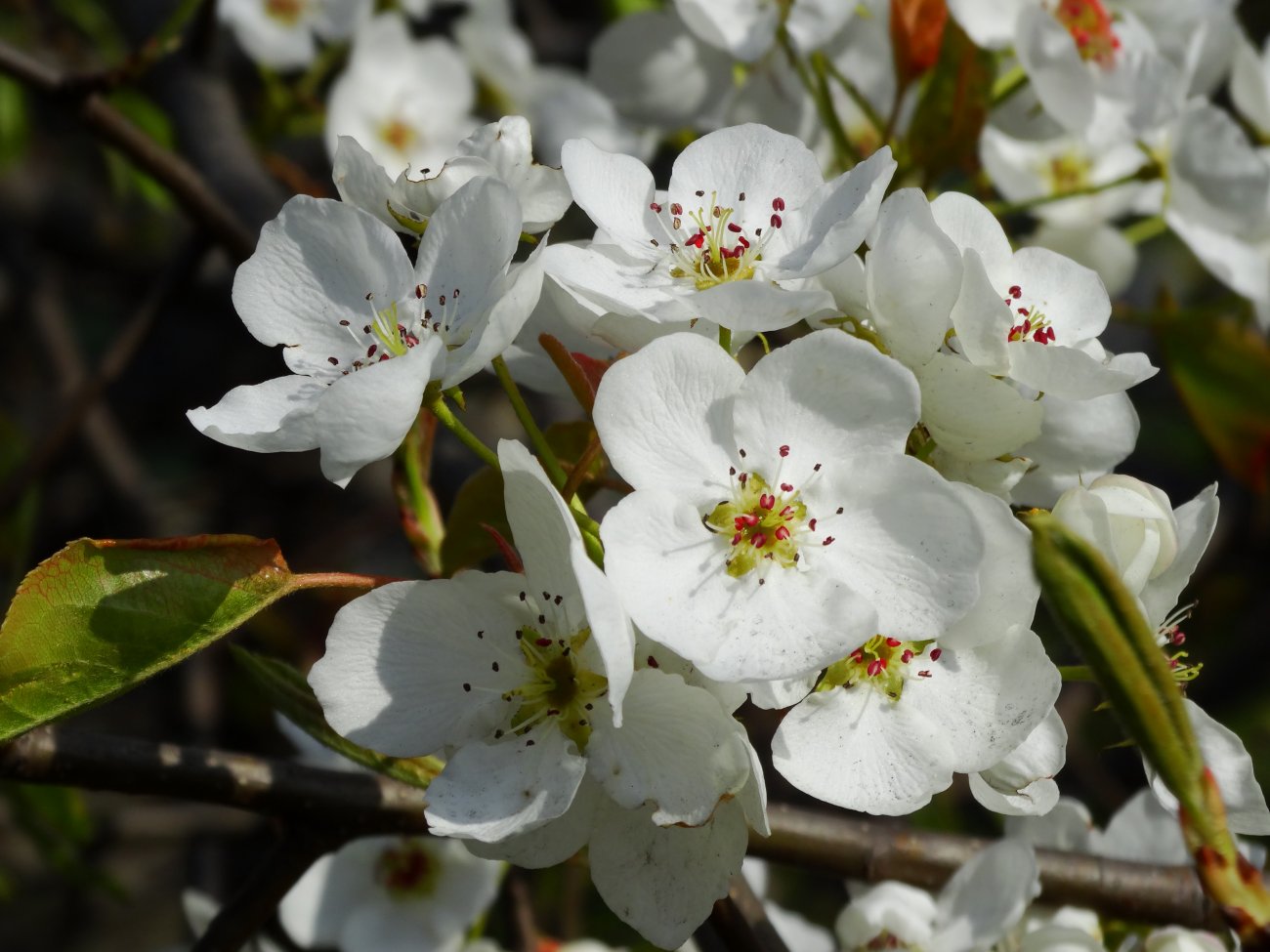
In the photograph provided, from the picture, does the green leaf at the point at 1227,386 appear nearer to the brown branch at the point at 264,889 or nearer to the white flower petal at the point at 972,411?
the white flower petal at the point at 972,411

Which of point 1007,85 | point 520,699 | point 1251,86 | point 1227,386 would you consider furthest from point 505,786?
point 1251,86

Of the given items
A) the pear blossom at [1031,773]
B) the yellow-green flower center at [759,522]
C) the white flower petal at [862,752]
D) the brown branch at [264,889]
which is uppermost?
the yellow-green flower center at [759,522]

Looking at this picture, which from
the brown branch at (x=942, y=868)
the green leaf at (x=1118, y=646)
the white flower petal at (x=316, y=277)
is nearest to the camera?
the green leaf at (x=1118, y=646)

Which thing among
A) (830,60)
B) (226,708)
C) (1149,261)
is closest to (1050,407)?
(830,60)

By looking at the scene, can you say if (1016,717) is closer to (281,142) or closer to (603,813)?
(603,813)

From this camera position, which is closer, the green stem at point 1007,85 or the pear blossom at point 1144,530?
the pear blossom at point 1144,530

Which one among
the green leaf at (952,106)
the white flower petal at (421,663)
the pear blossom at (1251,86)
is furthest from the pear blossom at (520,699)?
the pear blossom at (1251,86)
